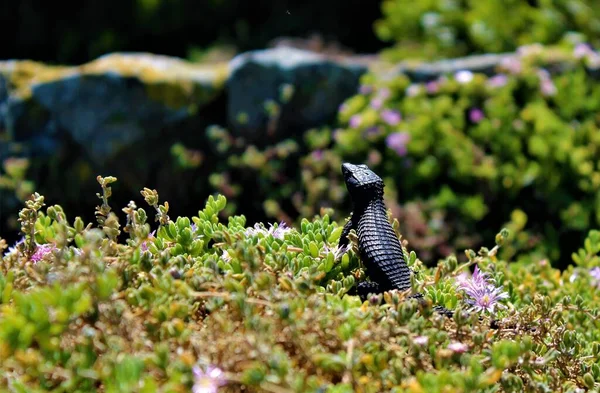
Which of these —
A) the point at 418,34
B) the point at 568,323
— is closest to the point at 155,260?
the point at 568,323

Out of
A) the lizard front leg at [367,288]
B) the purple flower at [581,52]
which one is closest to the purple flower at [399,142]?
the purple flower at [581,52]

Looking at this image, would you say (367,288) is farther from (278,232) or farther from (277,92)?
(277,92)

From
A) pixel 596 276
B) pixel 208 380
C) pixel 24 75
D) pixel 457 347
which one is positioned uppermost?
pixel 24 75

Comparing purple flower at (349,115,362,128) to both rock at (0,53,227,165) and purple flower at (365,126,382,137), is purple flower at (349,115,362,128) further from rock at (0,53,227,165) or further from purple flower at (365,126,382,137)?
rock at (0,53,227,165)

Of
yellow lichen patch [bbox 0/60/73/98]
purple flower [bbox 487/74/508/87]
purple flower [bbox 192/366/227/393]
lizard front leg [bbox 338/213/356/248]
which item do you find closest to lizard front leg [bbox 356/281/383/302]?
lizard front leg [bbox 338/213/356/248]

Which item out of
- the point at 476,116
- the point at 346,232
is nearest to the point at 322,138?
the point at 476,116

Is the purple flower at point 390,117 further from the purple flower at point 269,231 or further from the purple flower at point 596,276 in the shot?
the purple flower at point 269,231

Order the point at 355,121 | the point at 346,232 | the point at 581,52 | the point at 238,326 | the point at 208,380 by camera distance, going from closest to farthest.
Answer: the point at 208,380 < the point at 238,326 < the point at 346,232 < the point at 355,121 < the point at 581,52
